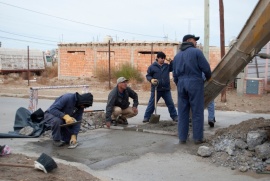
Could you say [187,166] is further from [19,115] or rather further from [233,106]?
[233,106]

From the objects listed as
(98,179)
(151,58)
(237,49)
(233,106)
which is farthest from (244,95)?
(98,179)

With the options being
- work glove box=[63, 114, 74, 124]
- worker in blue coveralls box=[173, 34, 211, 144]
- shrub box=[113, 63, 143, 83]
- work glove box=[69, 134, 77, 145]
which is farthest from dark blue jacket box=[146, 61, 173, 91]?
shrub box=[113, 63, 143, 83]

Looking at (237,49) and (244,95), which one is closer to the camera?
(237,49)

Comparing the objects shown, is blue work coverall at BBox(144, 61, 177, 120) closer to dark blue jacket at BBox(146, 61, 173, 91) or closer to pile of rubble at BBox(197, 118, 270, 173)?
dark blue jacket at BBox(146, 61, 173, 91)

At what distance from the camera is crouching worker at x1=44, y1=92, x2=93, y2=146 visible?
723 cm

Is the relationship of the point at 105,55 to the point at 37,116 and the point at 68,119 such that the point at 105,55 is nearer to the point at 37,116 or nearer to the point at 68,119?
the point at 37,116

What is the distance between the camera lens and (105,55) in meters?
32.0

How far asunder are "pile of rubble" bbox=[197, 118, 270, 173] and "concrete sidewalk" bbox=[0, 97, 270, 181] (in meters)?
0.20

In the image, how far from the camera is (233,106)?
47.6ft

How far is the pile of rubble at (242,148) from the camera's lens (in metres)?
5.82

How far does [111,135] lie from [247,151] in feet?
10.8

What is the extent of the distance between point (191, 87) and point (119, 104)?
2.76 metres

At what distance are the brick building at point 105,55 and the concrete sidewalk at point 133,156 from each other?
18682mm

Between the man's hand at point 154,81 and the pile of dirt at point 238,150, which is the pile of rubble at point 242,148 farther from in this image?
the man's hand at point 154,81
